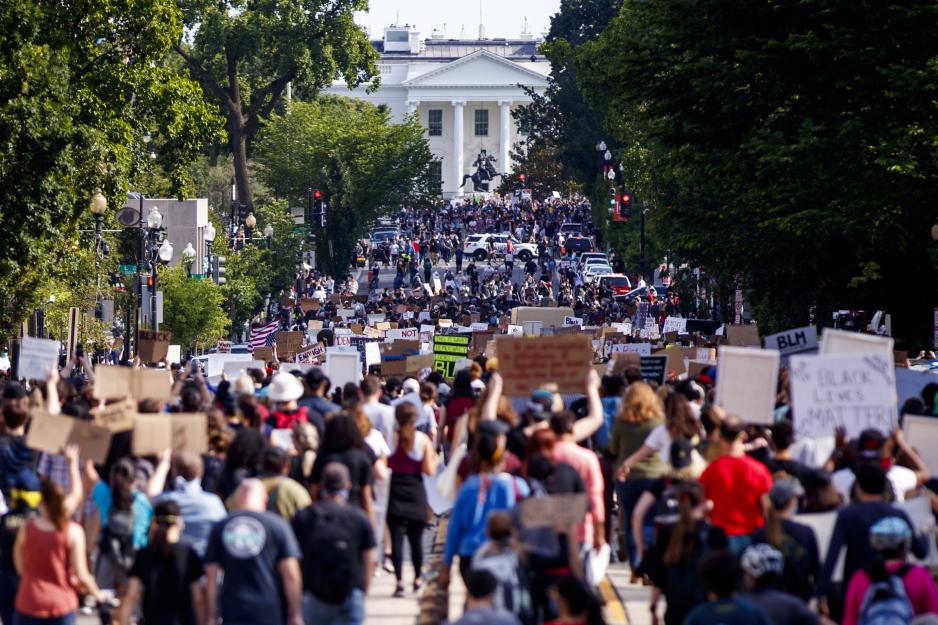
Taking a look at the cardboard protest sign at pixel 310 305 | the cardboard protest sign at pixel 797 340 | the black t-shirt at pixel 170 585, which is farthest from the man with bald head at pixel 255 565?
the cardboard protest sign at pixel 310 305

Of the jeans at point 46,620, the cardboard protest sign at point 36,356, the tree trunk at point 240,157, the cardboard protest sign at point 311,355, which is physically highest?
the tree trunk at point 240,157

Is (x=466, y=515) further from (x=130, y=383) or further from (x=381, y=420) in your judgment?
(x=130, y=383)

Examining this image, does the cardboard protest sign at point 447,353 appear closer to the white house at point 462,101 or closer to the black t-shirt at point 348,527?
the black t-shirt at point 348,527

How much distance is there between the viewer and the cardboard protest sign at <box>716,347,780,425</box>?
40.4 feet

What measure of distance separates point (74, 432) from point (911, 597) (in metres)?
5.17

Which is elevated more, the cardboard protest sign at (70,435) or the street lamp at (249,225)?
the street lamp at (249,225)

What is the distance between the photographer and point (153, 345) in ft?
75.5

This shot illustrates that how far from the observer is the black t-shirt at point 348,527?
9.45 metres

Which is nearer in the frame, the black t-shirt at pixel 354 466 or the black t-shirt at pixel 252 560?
the black t-shirt at pixel 252 560

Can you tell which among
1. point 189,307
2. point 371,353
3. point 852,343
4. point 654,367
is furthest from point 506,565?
point 189,307

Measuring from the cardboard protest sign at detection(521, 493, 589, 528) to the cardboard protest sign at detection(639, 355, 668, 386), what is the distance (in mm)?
9461

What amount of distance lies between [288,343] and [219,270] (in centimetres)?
2221

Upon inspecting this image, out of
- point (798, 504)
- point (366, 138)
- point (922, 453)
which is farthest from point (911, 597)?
point (366, 138)

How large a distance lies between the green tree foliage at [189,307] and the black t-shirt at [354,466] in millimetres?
39733
